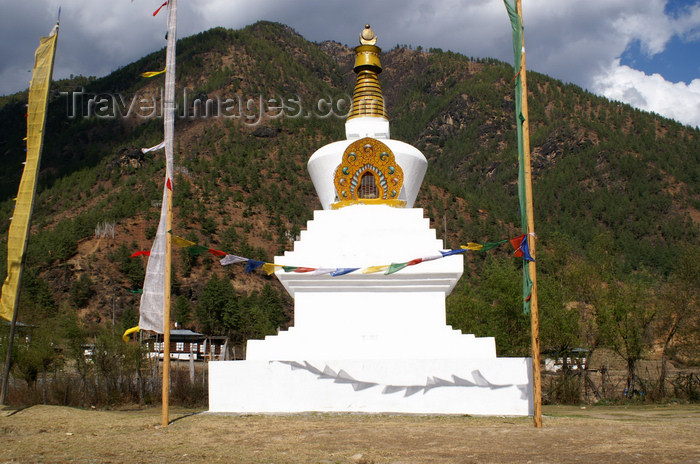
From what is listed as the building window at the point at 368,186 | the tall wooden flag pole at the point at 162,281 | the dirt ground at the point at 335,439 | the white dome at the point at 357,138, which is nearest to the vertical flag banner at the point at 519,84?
the dirt ground at the point at 335,439

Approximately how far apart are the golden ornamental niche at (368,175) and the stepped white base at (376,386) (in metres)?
4.12

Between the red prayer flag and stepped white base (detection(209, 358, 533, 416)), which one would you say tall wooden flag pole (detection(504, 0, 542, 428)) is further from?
stepped white base (detection(209, 358, 533, 416))

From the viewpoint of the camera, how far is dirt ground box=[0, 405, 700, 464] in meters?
7.49

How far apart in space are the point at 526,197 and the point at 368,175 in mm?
5434

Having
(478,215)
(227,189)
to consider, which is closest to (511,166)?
(478,215)

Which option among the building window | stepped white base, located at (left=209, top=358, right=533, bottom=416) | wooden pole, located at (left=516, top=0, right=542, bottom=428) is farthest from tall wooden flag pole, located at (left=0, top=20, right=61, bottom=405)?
wooden pole, located at (left=516, top=0, right=542, bottom=428)

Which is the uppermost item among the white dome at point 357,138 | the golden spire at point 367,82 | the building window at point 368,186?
the golden spire at point 367,82

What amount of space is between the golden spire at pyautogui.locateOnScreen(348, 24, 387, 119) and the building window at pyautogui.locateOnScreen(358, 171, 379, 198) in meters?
1.81

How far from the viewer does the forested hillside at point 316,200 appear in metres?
24.7

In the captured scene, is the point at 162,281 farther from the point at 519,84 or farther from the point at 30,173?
the point at 519,84

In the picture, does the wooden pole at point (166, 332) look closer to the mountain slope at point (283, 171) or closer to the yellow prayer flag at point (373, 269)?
the yellow prayer flag at point (373, 269)

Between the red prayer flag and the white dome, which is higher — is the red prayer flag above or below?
below

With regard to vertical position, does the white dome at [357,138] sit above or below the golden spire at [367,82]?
below

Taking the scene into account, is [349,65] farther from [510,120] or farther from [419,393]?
[419,393]
